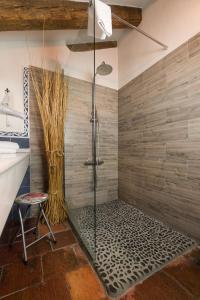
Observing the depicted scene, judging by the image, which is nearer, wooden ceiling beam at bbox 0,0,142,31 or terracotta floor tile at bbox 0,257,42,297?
terracotta floor tile at bbox 0,257,42,297

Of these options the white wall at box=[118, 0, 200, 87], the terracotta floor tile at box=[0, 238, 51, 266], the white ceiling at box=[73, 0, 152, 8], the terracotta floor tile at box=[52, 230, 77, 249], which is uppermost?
the white ceiling at box=[73, 0, 152, 8]

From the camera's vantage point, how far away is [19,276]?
1123 millimetres

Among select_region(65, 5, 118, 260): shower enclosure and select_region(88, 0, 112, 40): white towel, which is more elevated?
select_region(88, 0, 112, 40): white towel

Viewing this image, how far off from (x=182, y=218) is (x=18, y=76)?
2375 mm

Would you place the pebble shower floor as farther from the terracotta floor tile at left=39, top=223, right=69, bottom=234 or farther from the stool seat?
the stool seat

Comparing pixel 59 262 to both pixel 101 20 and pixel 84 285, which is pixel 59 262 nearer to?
pixel 84 285

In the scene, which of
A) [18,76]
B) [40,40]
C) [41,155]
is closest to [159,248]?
[41,155]

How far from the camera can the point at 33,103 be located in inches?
78.8

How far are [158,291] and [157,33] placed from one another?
2.37m

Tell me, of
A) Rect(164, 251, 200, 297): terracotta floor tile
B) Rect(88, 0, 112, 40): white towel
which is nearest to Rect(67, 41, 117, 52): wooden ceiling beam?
Rect(88, 0, 112, 40): white towel

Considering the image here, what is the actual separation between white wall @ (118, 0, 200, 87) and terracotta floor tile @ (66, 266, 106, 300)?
84.0 inches

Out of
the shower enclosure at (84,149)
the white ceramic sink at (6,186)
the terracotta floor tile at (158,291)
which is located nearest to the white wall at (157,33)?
the shower enclosure at (84,149)

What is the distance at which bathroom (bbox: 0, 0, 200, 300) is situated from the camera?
1156mm

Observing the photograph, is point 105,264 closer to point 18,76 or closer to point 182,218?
point 182,218
